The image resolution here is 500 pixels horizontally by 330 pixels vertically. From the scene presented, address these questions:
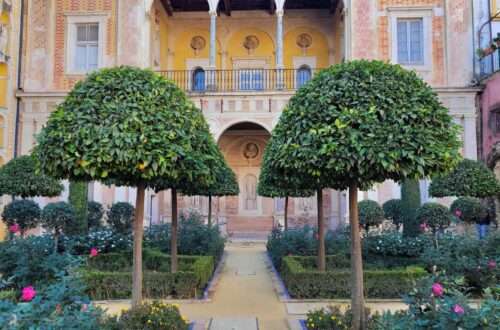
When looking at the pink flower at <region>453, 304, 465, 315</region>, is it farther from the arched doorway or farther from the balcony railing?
the arched doorway

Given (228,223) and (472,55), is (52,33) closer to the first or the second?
(228,223)

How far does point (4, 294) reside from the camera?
18.8 ft

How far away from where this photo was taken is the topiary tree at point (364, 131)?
15.2ft

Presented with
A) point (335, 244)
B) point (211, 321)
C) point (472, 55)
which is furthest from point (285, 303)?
point (472, 55)

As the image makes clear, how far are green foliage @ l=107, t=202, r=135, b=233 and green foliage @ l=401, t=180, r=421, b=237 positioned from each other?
7.88 meters

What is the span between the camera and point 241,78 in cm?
2012

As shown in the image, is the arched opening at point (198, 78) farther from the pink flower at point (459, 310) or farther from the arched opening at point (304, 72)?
the pink flower at point (459, 310)

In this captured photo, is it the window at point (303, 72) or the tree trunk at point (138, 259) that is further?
the window at point (303, 72)

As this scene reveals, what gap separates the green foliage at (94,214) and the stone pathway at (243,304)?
14.1 ft

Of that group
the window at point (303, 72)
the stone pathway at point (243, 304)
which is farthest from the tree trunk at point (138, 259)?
the window at point (303, 72)

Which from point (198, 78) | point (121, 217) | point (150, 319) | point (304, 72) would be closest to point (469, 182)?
point (150, 319)

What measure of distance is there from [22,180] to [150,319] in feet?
22.5

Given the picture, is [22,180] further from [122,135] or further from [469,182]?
[469,182]

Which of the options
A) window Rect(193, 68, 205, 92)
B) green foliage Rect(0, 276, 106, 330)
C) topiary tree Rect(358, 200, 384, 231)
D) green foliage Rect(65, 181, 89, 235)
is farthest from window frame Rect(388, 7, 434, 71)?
green foliage Rect(0, 276, 106, 330)
